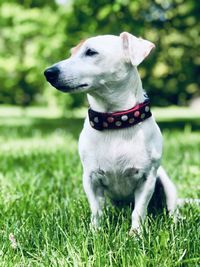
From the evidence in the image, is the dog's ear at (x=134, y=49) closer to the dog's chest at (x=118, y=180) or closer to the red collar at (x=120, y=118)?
the red collar at (x=120, y=118)

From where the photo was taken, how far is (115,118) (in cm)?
292

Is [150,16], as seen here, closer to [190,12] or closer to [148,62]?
[190,12]

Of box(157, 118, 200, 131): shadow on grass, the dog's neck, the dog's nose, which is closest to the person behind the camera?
the dog's nose

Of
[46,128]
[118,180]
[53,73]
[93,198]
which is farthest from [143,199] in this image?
[46,128]

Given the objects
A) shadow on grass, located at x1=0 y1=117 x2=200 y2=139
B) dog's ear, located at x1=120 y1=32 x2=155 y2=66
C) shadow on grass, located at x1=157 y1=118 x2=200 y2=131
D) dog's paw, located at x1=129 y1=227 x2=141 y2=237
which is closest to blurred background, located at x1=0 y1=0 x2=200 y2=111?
shadow on grass, located at x1=0 y1=117 x2=200 y2=139

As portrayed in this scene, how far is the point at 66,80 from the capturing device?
2.78m

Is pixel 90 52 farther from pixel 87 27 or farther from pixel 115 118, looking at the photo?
pixel 87 27

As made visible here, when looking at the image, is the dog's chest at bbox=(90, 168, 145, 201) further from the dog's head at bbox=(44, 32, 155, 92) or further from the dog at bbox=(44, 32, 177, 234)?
the dog's head at bbox=(44, 32, 155, 92)

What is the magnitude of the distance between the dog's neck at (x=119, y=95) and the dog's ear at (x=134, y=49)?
9cm

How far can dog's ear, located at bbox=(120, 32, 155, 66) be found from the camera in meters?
2.84

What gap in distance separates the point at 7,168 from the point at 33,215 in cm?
206

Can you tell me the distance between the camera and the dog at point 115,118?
111 inches

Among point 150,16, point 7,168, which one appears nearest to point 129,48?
point 7,168

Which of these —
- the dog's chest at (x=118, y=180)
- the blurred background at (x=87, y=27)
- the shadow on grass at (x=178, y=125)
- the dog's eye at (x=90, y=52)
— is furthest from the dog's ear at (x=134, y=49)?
the shadow on grass at (x=178, y=125)
